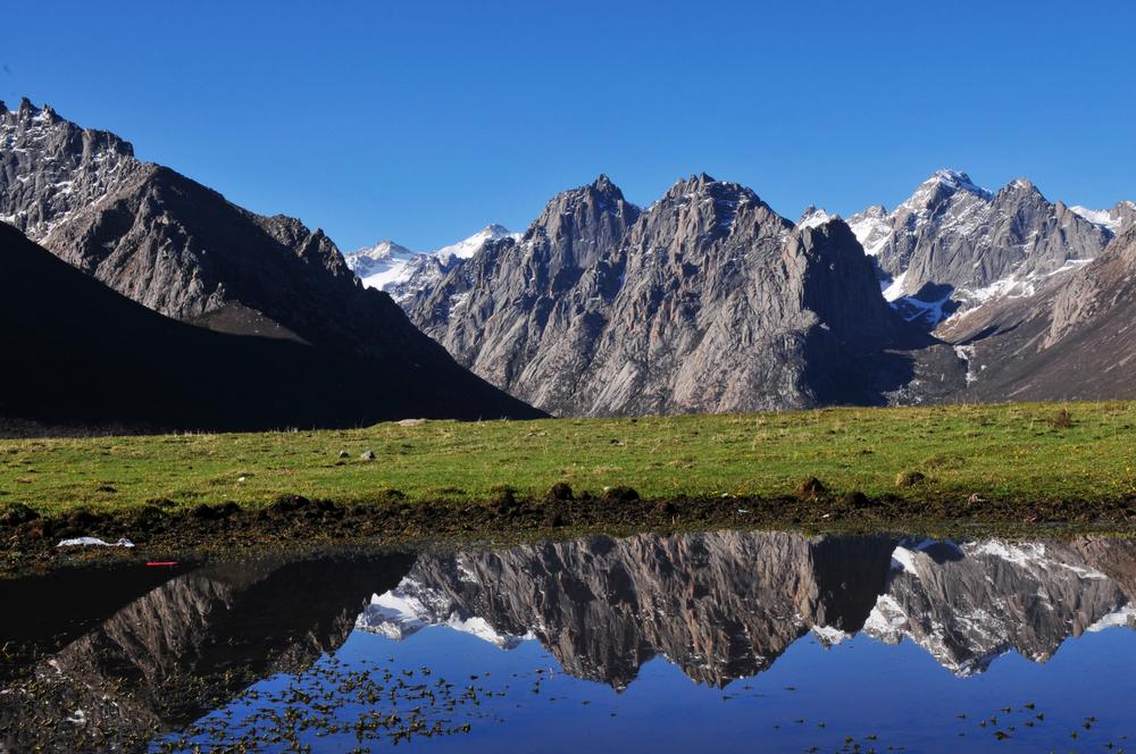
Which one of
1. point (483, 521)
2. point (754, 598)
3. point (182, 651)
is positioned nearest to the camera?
point (182, 651)

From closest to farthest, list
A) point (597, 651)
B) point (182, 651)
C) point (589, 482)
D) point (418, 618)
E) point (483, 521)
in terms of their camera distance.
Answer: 1. point (597, 651)
2. point (182, 651)
3. point (418, 618)
4. point (483, 521)
5. point (589, 482)

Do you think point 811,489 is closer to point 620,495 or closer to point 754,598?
point 620,495

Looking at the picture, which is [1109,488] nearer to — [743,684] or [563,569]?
[563,569]

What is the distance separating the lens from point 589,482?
48344 mm

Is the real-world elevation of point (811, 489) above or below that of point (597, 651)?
above

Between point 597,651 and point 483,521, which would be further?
point 483,521

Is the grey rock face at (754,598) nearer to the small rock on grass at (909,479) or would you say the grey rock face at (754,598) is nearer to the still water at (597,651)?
the still water at (597,651)

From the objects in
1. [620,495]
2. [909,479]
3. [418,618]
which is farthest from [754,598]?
[909,479]

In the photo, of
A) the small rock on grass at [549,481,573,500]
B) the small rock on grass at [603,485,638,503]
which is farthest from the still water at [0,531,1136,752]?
the small rock on grass at [549,481,573,500]

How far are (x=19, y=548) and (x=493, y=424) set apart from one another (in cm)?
4108

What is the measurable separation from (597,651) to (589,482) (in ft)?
79.9

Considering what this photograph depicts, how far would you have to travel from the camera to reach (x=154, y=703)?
20.5m

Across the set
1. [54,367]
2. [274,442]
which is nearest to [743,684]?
[274,442]

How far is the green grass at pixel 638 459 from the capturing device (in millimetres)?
45844
